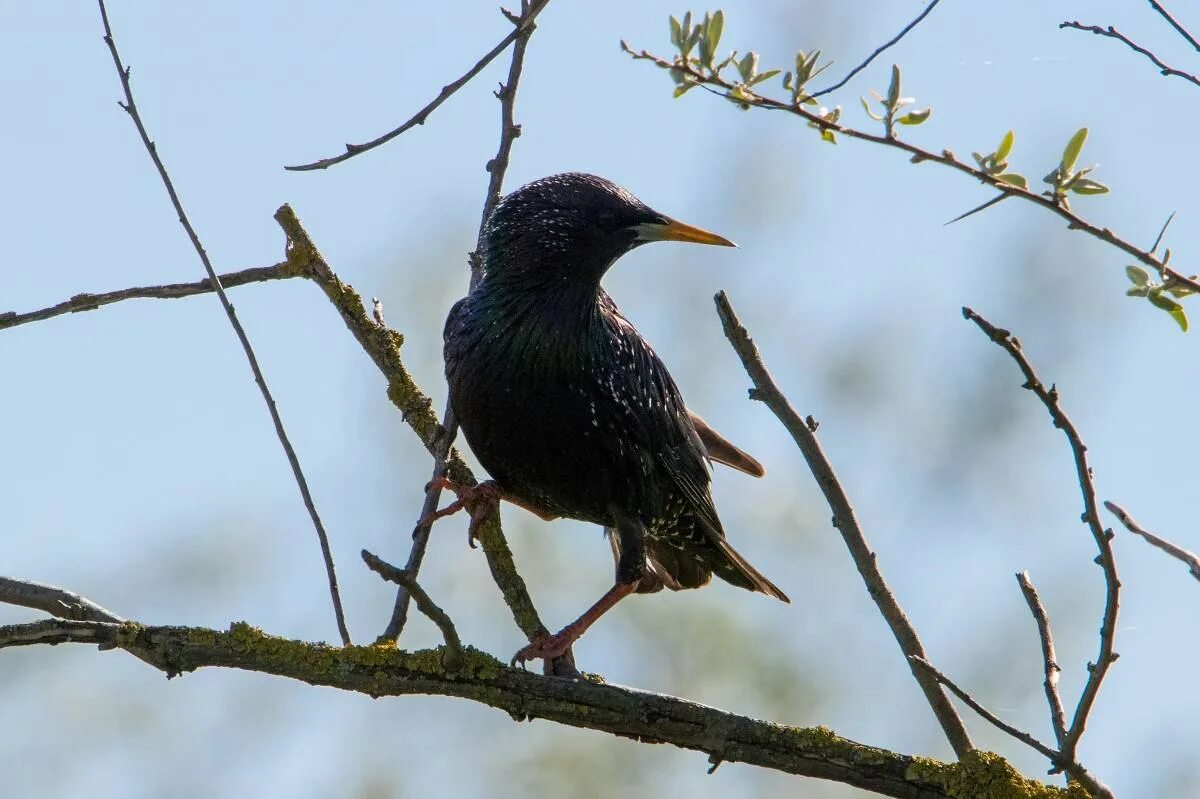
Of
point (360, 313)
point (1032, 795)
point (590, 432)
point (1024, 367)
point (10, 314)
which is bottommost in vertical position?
point (1032, 795)

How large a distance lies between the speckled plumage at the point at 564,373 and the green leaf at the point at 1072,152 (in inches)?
75.3

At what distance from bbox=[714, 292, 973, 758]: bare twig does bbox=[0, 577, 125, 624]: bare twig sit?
1.45m

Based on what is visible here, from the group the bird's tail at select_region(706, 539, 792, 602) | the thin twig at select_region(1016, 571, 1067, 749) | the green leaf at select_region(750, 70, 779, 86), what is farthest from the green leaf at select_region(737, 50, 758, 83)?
the bird's tail at select_region(706, 539, 792, 602)

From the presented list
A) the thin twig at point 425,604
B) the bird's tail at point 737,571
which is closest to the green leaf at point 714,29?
the thin twig at point 425,604

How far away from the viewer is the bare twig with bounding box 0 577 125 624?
2.93 m

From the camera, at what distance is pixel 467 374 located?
4.31m

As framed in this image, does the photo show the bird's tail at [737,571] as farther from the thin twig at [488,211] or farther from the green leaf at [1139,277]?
the green leaf at [1139,277]

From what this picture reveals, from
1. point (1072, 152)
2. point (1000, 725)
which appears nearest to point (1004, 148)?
point (1072, 152)

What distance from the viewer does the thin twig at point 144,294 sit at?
3.28 m

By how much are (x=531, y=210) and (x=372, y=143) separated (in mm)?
1399

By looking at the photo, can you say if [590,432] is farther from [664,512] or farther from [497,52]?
[497,52]

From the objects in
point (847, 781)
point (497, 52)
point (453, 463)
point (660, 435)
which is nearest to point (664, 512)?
point (660, 435)

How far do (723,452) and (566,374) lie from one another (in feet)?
3.43

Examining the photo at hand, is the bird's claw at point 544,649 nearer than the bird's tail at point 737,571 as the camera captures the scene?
Yes
